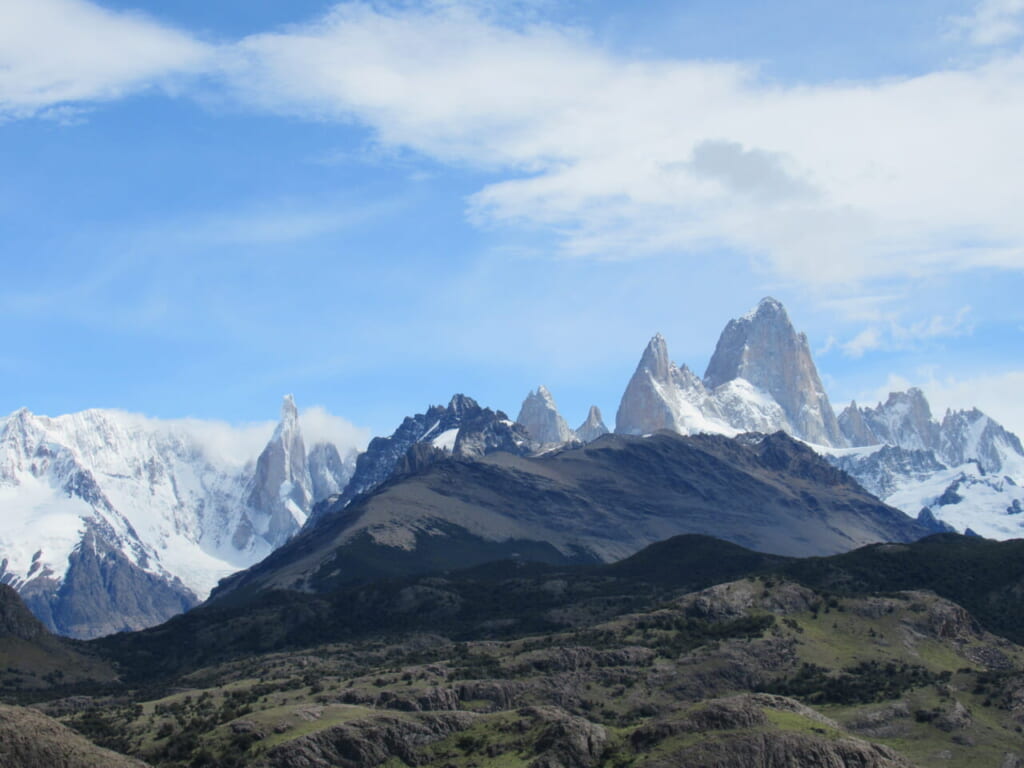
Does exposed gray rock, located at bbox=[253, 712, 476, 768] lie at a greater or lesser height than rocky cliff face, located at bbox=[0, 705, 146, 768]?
lesser

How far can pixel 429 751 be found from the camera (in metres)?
198

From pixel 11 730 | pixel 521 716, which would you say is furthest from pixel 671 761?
pixel 11 730

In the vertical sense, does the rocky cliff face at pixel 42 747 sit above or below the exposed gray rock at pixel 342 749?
above

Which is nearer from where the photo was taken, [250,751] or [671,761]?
[671,761]

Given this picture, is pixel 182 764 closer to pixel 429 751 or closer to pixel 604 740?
pixel 429 751

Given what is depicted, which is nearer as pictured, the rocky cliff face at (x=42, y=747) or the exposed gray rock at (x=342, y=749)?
the rocky cliff face at (x=42, y=747)

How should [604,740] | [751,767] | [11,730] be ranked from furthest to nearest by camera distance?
[604,740]
[751,767]
[11,730]

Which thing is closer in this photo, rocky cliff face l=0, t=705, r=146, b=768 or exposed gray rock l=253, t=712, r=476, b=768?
rocky cliff face l=0, t=705, r=146, b=768

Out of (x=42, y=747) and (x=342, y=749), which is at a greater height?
(x=42, y=747)

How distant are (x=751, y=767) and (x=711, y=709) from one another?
1116cm

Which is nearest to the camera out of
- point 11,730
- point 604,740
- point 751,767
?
point 11,730

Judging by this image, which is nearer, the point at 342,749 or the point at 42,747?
the point at 42,747

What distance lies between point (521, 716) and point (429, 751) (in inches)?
493

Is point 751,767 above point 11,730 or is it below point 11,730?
below
